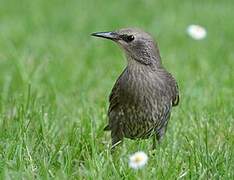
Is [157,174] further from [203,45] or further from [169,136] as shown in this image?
[203,45]

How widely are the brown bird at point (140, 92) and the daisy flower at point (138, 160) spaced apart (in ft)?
3.09

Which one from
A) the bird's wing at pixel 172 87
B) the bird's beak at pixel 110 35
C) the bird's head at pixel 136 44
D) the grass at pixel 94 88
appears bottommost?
the grass at pixel 94 88

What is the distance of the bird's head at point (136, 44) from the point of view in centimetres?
579

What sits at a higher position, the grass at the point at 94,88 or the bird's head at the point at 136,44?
the bird's head at the point at 136,44

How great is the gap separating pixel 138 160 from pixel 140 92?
1.12 meters

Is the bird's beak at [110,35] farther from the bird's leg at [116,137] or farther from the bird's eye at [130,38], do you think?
the bird's leg at [116,137]

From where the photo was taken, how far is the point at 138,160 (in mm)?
4766

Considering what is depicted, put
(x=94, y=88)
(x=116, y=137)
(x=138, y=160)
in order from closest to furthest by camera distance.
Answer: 1. (x=138, y=160)
2. (x=116, y=137)
3. (x=94, y=88)

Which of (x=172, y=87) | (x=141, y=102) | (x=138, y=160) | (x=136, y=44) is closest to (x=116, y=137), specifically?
(x=141, y=102)

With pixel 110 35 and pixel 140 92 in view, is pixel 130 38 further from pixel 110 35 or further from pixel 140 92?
pixel 140 92

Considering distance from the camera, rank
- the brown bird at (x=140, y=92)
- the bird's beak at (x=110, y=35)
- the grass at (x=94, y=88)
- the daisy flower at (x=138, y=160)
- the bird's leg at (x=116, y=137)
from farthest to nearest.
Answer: the bird's leg at (x=116, y=137) → the brown bird at (x=140, y=92) → the bird's beak at (x=110, y=35) → the grass at (x=94, y=88) → the daisy flower at (x=138, y=160)

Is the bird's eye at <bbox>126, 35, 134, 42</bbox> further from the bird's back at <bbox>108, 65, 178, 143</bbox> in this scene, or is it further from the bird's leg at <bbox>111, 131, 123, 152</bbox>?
the bird's leg at <bbox>111, 131, 123, 152</bbox>

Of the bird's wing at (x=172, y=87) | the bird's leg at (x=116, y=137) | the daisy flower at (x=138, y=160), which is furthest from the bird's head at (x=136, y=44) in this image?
the daisy flower at (x=138, y=160)

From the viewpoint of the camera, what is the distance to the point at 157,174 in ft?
15.7
